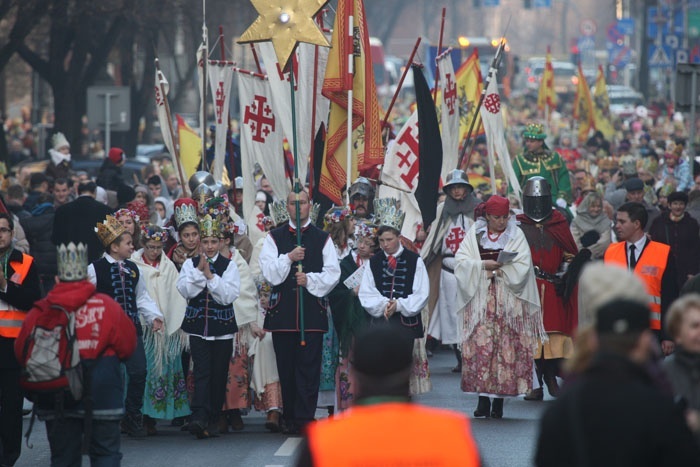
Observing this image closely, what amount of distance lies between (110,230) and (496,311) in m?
3.06

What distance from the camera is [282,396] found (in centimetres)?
1139

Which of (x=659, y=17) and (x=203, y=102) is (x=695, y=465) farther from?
(x=659, y=17)

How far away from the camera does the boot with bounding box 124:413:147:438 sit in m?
11.5

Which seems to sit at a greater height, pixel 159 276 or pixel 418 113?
pixel 418 113

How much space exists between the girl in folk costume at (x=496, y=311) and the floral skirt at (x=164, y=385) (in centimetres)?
216

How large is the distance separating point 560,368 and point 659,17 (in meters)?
30.2

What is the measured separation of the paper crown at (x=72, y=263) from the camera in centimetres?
816

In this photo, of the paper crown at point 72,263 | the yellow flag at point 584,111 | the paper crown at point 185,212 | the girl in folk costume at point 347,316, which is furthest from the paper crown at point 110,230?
the yellow flag at point 584,111

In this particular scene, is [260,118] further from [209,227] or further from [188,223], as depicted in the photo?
[209,227]

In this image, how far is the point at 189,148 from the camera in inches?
819

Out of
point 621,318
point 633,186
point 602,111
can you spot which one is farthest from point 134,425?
point 602,111

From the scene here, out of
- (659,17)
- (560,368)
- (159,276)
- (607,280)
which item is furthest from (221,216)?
(659,17)

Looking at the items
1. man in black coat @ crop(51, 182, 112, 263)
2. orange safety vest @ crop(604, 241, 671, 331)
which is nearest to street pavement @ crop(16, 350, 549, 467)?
orange safety vest @ crop(604, 241, 671, 331)

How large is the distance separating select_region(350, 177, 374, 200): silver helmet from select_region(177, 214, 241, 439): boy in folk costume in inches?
123
